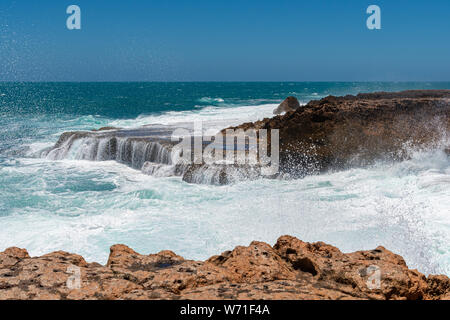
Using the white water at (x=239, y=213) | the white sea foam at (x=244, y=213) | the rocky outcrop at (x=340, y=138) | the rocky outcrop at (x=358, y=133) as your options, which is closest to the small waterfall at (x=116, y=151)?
the rocky outcrop at (x=340, y=138)

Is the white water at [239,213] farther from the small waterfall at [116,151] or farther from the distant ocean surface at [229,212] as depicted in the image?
the small waterfall at [116,151]

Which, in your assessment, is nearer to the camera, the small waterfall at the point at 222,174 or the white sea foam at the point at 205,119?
the small waterfall at the point at 222,174

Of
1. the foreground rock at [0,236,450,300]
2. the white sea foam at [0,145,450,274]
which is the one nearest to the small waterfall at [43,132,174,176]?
the white sea foam at [0,145,450,274]

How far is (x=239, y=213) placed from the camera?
721cm

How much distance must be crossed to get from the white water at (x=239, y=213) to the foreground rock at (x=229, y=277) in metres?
2.47

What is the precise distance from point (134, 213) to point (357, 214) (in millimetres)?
4346

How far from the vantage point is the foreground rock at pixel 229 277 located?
214 cm

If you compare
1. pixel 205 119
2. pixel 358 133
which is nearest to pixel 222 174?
pixel 358 133

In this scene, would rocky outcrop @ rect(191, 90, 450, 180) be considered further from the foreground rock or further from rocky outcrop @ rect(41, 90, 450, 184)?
the foreground rock

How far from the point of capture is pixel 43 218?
286 inches

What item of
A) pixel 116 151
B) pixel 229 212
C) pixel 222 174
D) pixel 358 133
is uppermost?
pixel 358 133

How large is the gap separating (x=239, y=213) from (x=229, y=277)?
15.5 feet

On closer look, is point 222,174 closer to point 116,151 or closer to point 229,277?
point 116,151
